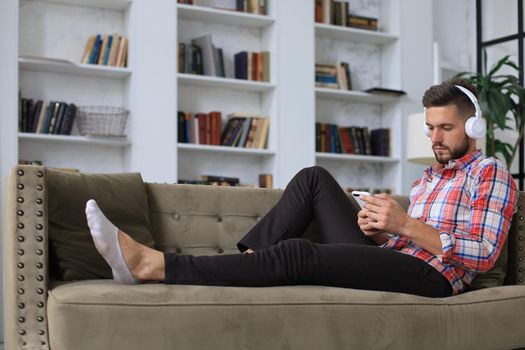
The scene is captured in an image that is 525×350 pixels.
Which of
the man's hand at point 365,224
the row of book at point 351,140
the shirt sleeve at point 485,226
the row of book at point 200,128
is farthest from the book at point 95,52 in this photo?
the shirt sleeve at point 485,226

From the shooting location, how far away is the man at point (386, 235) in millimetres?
1879

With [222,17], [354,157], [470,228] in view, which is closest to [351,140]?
[354,157]

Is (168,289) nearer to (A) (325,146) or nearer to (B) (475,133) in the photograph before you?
(B) (475,133)

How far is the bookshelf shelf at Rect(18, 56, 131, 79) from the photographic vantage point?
14.1 ft

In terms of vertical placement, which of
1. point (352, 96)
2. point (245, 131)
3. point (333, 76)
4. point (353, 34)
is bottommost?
point (245, 131)

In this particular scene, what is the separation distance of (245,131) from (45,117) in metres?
1.30

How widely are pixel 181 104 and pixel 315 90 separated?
939 millimetres

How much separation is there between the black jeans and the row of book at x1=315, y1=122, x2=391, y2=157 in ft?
9.34

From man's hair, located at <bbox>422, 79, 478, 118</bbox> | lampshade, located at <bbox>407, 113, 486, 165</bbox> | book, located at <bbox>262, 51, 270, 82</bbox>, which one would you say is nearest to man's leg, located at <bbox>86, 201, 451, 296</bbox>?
man's hair, located at <bbox>422, 79, 478, 118</bbox>

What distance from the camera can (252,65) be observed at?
5.06 meters

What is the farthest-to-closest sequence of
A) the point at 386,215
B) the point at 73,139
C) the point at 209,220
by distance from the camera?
the point at 73,139, the point at 209,220, the point at 386,215

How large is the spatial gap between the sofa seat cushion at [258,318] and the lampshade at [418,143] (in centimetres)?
246

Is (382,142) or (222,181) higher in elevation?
(382,142)

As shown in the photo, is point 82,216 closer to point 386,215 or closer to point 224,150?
point 386,215
